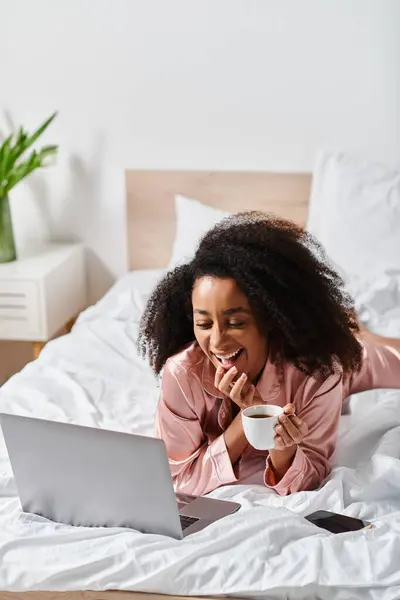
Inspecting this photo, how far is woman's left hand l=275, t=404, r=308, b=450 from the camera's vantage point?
158cm

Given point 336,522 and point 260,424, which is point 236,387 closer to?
point 260,424

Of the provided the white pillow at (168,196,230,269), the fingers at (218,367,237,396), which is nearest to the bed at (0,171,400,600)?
the fingers at (218,367,237,396)

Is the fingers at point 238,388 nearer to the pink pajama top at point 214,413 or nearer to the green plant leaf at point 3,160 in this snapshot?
the pink pajama top at point 214,413

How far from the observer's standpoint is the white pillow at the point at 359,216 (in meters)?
2.97

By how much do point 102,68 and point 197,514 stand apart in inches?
82.9

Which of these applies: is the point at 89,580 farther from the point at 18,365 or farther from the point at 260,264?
the point at 18,365

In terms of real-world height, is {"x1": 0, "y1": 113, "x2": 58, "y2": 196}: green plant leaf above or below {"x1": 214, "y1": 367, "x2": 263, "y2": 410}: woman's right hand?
above

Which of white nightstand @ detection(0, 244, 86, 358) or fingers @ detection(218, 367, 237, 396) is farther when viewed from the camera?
white nightstand @ detection(0, 244, 86, 358)

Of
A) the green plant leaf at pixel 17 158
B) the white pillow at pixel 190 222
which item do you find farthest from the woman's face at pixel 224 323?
the green plant leaf at pixel 17 158

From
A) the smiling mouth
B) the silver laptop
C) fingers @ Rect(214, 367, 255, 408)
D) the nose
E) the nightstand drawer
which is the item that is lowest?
the nightstand drawer

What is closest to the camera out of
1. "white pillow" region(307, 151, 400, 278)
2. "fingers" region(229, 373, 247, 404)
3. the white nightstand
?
"fingers" region(229, 373, 247, 404)

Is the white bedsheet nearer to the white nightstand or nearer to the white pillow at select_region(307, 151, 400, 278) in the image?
the white pillow at select_region(307, 151, 400, 278)

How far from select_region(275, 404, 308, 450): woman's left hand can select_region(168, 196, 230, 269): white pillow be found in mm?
1590

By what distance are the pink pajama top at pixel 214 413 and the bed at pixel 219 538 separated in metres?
0.06
